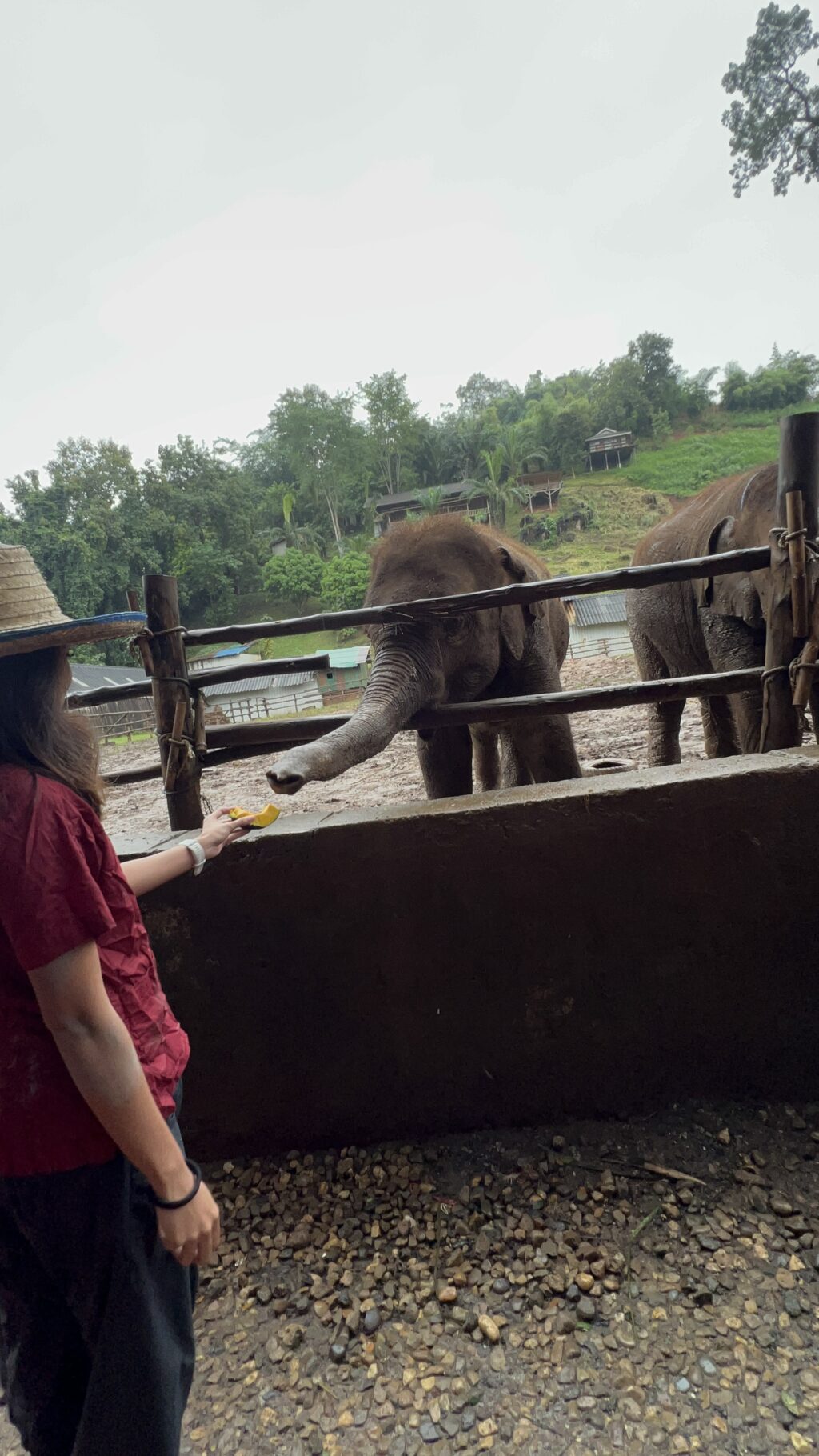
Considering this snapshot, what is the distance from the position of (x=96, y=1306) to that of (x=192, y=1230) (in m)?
0.20

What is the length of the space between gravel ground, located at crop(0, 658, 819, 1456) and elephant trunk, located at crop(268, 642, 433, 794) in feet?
4.45

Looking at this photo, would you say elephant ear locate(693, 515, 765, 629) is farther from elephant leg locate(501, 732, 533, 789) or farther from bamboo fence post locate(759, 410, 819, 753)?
elephant leg locate(501, 732, 533, 789)

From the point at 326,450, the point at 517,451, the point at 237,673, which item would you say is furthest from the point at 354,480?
the point at 237,673

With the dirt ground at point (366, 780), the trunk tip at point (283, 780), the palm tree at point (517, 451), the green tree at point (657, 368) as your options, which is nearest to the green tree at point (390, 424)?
the palm tree at point (517, 451)

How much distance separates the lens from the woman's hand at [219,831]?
1.66m

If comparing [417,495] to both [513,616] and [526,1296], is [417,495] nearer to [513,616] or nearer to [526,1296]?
[513,616]

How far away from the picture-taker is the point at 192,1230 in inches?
40.3

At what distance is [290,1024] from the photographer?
2346mm

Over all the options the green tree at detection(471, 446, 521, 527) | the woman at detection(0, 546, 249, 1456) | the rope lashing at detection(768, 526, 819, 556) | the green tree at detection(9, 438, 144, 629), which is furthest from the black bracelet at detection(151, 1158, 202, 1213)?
the green tree at detection(471, 446, 521, 527)

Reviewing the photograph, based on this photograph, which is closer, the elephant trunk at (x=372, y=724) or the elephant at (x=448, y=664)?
the elephant trunk at (x=372, y=724)

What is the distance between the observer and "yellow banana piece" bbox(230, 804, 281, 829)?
67.7 inches

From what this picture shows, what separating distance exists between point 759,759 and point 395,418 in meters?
48.6

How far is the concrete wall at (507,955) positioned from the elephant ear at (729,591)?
1.81 m

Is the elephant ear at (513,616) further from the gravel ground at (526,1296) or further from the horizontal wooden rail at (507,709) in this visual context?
the gravel ground at (526,1296)
